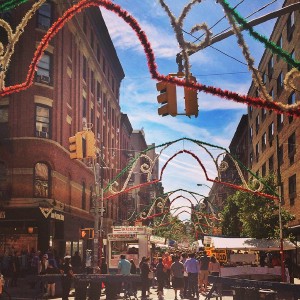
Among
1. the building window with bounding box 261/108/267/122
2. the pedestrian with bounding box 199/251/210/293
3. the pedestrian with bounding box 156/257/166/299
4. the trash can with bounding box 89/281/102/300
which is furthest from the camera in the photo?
the building window with bounding box 261/108/267/122

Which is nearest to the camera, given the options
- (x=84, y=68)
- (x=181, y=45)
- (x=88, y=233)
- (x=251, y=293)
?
(x=181, y=45)

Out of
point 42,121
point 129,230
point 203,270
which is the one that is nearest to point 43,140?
point 42,121

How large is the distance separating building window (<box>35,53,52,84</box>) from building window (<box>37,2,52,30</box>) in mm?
1927

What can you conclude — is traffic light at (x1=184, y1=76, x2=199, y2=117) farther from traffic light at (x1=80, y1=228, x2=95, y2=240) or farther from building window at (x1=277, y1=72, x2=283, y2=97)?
building window at (x1=277, y1=72, x2=283, y2=97)

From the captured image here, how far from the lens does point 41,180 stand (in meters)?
34.1

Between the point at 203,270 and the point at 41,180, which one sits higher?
the point at 41,180

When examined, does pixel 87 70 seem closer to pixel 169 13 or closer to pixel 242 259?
pixel 242 259

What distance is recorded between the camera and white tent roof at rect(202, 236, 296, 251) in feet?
89.2

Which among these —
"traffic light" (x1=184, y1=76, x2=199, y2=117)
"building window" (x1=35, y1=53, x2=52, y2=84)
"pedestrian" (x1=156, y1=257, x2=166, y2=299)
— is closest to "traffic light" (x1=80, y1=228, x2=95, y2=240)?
"pedestrian" (x1=156, y1=257, x2=166, y2=299)

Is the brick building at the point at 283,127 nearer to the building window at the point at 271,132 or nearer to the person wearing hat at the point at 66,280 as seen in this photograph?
the building window at the point at 271,132

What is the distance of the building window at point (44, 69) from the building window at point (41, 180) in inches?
219

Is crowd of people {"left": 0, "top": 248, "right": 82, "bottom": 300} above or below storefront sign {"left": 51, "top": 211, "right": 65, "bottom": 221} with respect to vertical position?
below

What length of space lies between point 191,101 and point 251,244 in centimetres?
1772

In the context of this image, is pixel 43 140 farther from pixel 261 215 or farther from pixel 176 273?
pixel 176 273
